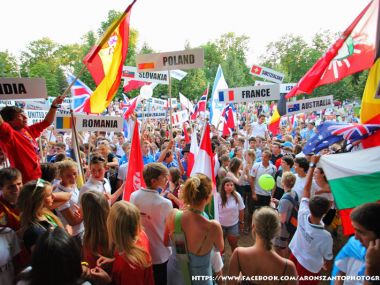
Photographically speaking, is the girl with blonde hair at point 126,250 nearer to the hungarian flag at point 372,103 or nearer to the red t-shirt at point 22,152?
the red t-shirt at point 22,152

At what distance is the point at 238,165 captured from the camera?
253 inches

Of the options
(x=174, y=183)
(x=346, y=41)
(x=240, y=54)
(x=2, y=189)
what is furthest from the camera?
(x=240, y=54)

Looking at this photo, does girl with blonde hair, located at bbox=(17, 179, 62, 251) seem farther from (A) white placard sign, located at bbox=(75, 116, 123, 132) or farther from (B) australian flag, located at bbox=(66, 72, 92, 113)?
(B) australian flag, located at bbox=(66, 72, 92, 113)

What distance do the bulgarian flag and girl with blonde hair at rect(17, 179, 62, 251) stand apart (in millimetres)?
2708

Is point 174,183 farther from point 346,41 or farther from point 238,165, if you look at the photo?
point 346,41

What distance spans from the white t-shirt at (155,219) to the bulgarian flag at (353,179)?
5.67 ft

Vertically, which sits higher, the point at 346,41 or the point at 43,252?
the point at 346,41

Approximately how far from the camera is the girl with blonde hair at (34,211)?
263cm

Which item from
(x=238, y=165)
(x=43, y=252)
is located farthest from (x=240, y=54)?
(x=43, y=252)

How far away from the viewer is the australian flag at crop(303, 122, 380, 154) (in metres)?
3.70

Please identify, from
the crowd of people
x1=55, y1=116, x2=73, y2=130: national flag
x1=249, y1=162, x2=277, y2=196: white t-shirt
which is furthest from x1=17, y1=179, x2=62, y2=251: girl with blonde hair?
x1=249, y1=162, x2=277, y2=196: white t-shirt

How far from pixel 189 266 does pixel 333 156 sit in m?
1.88

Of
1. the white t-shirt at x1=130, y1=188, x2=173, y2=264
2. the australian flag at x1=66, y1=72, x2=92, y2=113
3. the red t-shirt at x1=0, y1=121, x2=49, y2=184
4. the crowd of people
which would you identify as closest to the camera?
the crowd of people

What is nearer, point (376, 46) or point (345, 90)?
point (376, 46)
